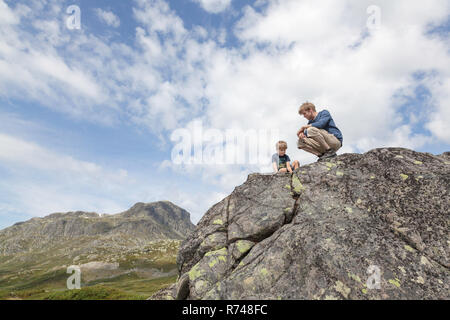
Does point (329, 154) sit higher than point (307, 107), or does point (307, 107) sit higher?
point (307, 107)

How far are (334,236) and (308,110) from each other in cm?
679

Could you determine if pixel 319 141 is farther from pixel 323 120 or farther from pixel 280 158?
pixel 280 158

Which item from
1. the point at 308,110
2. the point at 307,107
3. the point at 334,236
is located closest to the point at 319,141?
the point at 308,110

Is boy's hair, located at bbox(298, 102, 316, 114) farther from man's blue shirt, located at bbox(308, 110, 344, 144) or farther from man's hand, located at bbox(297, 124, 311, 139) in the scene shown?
man's hand, located at bbox(297, 124, 311, 139)

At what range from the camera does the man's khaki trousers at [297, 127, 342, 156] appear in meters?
11.8

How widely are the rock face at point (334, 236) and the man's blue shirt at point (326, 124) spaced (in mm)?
1646

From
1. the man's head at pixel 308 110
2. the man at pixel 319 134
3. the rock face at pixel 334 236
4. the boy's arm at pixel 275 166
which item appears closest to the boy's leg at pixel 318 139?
the man at pixel 319 134

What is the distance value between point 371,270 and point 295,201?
386cm

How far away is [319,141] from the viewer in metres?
12.0

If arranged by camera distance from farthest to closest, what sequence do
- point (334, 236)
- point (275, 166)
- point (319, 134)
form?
point (275, 166) < point (319, 134) < point (334, 236)

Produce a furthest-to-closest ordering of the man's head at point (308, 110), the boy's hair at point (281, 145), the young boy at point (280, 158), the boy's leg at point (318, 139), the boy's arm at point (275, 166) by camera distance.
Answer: the boy's hair at point (281, 145) < the young boy at point (280, 158) < the boy's arm at point (275, 166) < the man's head at point (308, 110) < the boy's leg at point (318, 139)

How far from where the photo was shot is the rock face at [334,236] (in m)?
7.05

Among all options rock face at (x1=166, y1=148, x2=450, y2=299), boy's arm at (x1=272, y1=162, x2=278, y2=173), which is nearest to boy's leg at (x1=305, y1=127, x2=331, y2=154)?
rock face at (x1=166, y1=148, x2=450, y2=299)

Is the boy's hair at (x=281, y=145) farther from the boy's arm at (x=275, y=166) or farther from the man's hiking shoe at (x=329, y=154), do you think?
the man's hiking shoe at (x=329, y=154)
